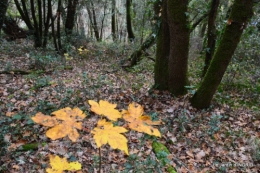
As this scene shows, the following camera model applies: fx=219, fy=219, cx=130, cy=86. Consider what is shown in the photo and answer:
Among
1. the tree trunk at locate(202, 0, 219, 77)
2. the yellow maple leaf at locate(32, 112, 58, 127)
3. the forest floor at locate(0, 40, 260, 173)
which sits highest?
the tree trunk at locate(202, 0, 219, 77)

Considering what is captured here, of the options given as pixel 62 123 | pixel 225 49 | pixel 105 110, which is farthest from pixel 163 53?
pixel 62 123

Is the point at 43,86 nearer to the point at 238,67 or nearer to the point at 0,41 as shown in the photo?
the point at 238,67

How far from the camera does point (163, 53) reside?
5.55m

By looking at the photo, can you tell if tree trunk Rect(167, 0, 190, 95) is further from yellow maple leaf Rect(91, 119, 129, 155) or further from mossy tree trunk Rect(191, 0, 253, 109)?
yellow maple leaf Rect(91, 119, 129, 155)

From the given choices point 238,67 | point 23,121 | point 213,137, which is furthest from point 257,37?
point 23,121

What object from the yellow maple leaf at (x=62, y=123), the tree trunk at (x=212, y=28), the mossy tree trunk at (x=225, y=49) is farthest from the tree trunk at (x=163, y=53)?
the yellow maple leaf at (x=62, y=123)

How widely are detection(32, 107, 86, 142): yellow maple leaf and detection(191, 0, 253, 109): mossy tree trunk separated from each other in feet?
11.8

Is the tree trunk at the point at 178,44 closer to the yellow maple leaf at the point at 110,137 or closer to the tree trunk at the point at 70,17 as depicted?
the yellow maple leaf at the point at 110,137

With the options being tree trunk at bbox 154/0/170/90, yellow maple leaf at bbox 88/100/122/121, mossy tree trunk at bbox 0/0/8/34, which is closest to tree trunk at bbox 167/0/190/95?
tree trunk at bbox 154/0/170/90

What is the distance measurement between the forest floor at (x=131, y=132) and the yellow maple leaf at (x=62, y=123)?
286mm

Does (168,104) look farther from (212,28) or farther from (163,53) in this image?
(212,28)

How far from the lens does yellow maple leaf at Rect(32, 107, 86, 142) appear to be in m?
1.50

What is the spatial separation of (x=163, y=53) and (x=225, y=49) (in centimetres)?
161

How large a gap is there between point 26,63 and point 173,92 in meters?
6.14
